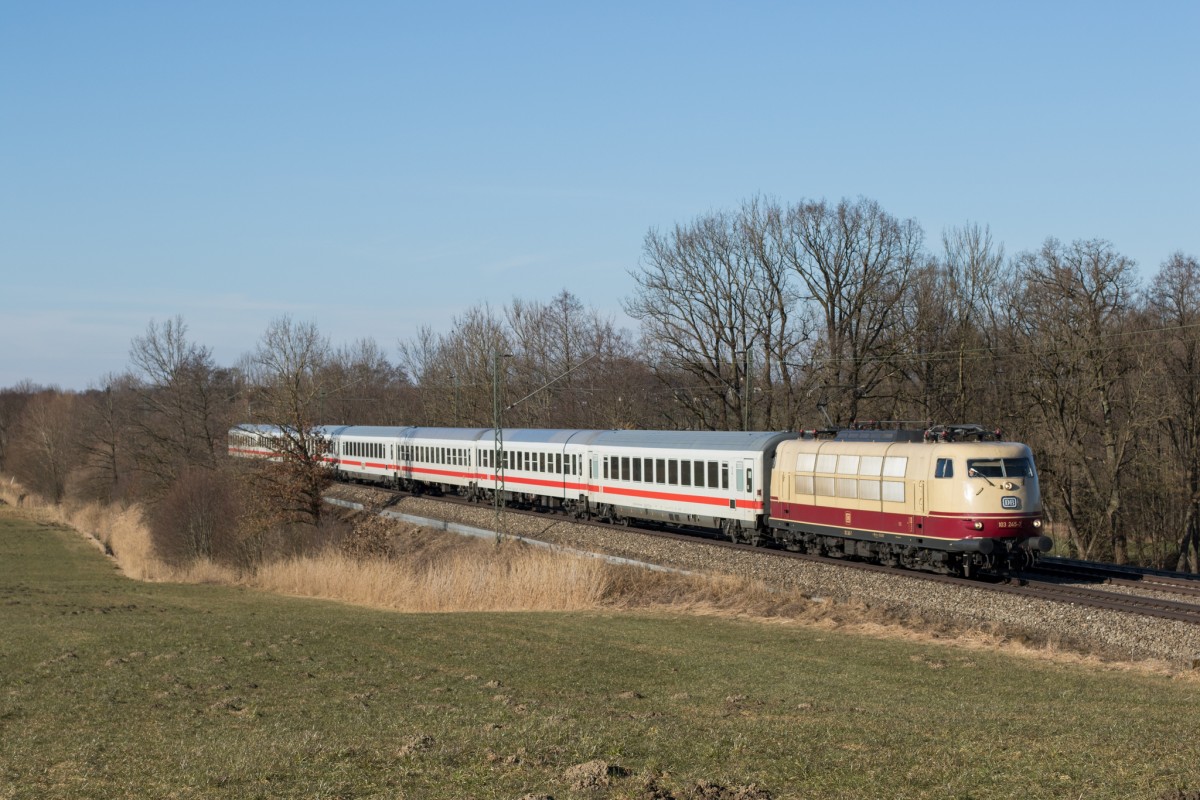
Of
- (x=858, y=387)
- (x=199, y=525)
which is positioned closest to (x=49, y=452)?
(x=199, y=525)

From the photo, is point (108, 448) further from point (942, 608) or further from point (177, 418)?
point (942, 608)

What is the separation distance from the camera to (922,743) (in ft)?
31.7

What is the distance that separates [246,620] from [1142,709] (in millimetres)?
17310

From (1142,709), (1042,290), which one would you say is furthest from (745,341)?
(1142,709)

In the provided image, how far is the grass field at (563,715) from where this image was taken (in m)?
8.44

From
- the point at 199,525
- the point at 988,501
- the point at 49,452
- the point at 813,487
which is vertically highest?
the point at 49,452

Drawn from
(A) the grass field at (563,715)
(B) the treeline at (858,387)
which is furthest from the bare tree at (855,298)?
(A) the grass field at (563,715)

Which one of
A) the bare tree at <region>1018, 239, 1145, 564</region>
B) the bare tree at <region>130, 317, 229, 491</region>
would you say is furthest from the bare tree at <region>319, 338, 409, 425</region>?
the bare tree at <region>1018, 239, 1145, 564</region>

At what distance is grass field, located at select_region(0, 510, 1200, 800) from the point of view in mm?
8438

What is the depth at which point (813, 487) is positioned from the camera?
2933 centimetres

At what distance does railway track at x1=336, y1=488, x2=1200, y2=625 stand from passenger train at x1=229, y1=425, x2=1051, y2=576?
1.76 feet

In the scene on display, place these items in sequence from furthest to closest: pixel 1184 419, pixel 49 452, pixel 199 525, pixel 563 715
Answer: pixel 49 452 → pixel 199 525 → pixel 1184 419 → pixel 563 715

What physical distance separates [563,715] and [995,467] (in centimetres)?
1615

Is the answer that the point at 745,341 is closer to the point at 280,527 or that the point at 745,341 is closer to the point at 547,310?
the point at 280,527
